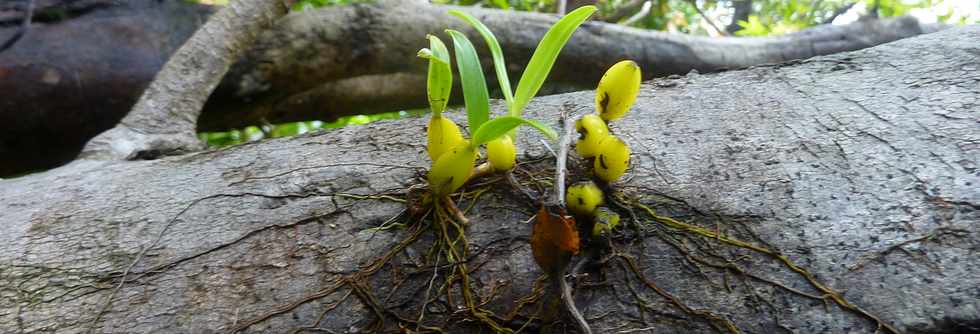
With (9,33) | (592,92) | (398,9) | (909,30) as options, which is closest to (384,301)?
(592,92)

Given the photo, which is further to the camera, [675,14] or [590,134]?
[675,14]

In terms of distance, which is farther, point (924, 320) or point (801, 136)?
point (801, 136)

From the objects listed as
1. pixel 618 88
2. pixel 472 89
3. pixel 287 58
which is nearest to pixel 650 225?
pixel 618 88

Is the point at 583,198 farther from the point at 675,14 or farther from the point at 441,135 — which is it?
the point at 675,14

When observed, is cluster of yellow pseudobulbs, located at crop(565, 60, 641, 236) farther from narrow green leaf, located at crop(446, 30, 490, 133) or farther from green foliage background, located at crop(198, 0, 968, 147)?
green foliage background, located at crop(198, 0, 968, 147)

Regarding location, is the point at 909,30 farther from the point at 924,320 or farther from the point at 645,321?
the point at 645,321
